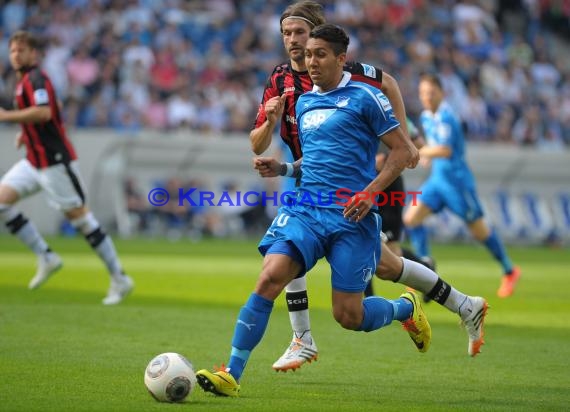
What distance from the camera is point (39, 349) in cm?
876

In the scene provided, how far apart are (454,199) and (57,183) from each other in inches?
214

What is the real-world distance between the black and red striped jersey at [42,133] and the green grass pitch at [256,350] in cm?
166

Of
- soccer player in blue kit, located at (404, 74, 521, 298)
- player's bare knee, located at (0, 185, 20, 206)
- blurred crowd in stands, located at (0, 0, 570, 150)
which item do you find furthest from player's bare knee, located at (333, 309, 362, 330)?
blurred crowd in stands, located at (0, 0, 570, 150)

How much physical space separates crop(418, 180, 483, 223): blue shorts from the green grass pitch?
1127mm

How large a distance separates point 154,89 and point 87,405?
21.3m

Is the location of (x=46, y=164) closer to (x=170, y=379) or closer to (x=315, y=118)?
(x=315, y=118)

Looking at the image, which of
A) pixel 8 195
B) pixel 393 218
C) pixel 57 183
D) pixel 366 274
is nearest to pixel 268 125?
pixel 366 274

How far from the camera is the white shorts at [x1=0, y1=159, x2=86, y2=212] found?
12516 mm

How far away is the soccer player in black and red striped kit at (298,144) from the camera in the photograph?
7.98 metres

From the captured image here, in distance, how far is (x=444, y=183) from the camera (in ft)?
48.4

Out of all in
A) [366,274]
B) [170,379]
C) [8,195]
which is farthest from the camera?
[8,195]

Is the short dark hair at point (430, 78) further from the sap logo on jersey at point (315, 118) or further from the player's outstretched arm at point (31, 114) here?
the sap logo on jersey at point (315, 118)

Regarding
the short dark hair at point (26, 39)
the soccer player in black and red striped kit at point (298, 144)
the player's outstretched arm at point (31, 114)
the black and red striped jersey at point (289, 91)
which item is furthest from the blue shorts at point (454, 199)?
the black and red striped jersey at point (289, 91)

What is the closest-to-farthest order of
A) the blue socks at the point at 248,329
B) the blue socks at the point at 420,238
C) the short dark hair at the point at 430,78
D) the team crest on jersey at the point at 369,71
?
1. the blue socks at the point at 248,329
2. the team crest on jersey at the point at 369,71
3. the short dark hair at the point at 430,78
4. the blue socks at the point at 420,238
